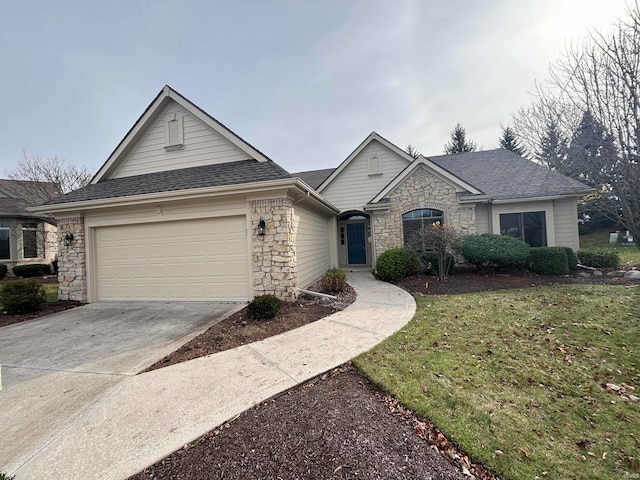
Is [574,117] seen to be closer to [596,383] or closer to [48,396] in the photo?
[596,383]

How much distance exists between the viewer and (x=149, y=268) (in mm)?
8008

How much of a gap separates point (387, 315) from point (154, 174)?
877cm

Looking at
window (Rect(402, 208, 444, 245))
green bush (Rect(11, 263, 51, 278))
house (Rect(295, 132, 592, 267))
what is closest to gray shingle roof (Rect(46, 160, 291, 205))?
house (Rect(295, 132, 592, 267))

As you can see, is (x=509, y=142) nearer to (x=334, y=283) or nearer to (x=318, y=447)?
(x=334, y=283)

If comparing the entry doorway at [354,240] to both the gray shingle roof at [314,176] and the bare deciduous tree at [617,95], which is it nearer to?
the gray shingle roof at [314,176]

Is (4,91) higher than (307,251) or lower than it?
higher

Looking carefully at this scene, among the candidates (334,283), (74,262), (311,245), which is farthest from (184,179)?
(334,283)

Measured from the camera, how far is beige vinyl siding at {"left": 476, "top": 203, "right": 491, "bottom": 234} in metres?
12.0

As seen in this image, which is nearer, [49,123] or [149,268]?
[149,268]

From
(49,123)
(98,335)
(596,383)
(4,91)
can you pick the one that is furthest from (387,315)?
(49,123)

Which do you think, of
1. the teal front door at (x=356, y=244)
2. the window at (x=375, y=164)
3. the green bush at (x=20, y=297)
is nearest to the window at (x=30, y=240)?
the green bush at (x=20, y=297)

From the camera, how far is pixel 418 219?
38.6 feet

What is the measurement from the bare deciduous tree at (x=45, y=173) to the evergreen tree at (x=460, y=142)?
3627 centimetres

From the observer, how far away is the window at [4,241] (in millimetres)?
15641
